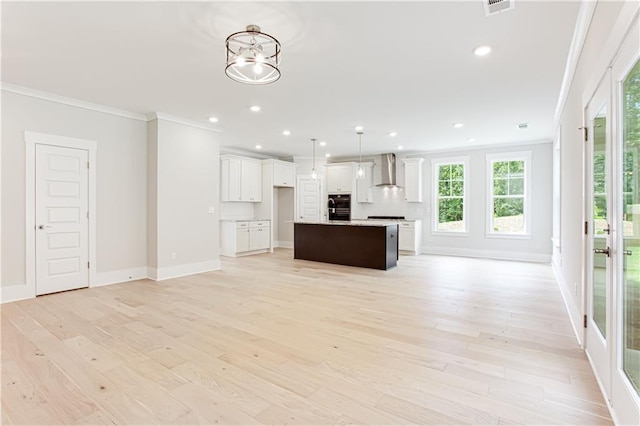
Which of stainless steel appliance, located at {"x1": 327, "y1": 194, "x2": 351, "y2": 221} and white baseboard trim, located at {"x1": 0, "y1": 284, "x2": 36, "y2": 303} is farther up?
stainless steel appliance, located at {"x1": 327, "y1": 194, "x2": 351, "y2": 221}

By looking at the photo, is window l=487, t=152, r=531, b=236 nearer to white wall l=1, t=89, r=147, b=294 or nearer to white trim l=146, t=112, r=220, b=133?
white trim l=146, t=112, r=220, b=133

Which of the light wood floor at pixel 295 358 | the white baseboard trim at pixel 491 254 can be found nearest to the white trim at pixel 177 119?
the light wood floor at pixel 295 358

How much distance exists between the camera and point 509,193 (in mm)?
7707

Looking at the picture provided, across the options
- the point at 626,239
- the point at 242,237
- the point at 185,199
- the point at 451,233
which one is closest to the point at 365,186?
the point at 451,233

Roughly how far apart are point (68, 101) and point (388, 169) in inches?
271

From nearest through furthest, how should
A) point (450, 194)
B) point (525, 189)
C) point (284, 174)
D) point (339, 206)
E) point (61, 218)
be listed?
point (61, 218)
point (525, 189)
point (450, 194)
point (284, 174)
point (339, 206)

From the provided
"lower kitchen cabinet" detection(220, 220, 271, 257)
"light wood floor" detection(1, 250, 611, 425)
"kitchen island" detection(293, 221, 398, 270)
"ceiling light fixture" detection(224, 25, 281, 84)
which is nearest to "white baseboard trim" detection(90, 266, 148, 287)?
"light wood floor" detection(1, 250, 611, 425)

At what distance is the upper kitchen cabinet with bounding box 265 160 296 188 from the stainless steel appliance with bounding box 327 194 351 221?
1235 mm

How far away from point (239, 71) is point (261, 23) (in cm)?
98

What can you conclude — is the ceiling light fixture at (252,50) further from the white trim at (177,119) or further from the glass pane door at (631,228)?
the white trim at (177,119)

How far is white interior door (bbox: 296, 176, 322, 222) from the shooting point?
951 cm

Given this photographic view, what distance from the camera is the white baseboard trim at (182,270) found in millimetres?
5379

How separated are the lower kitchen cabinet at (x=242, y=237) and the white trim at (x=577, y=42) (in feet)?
21.6

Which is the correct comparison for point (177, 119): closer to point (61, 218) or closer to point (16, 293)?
point (61, 218)
